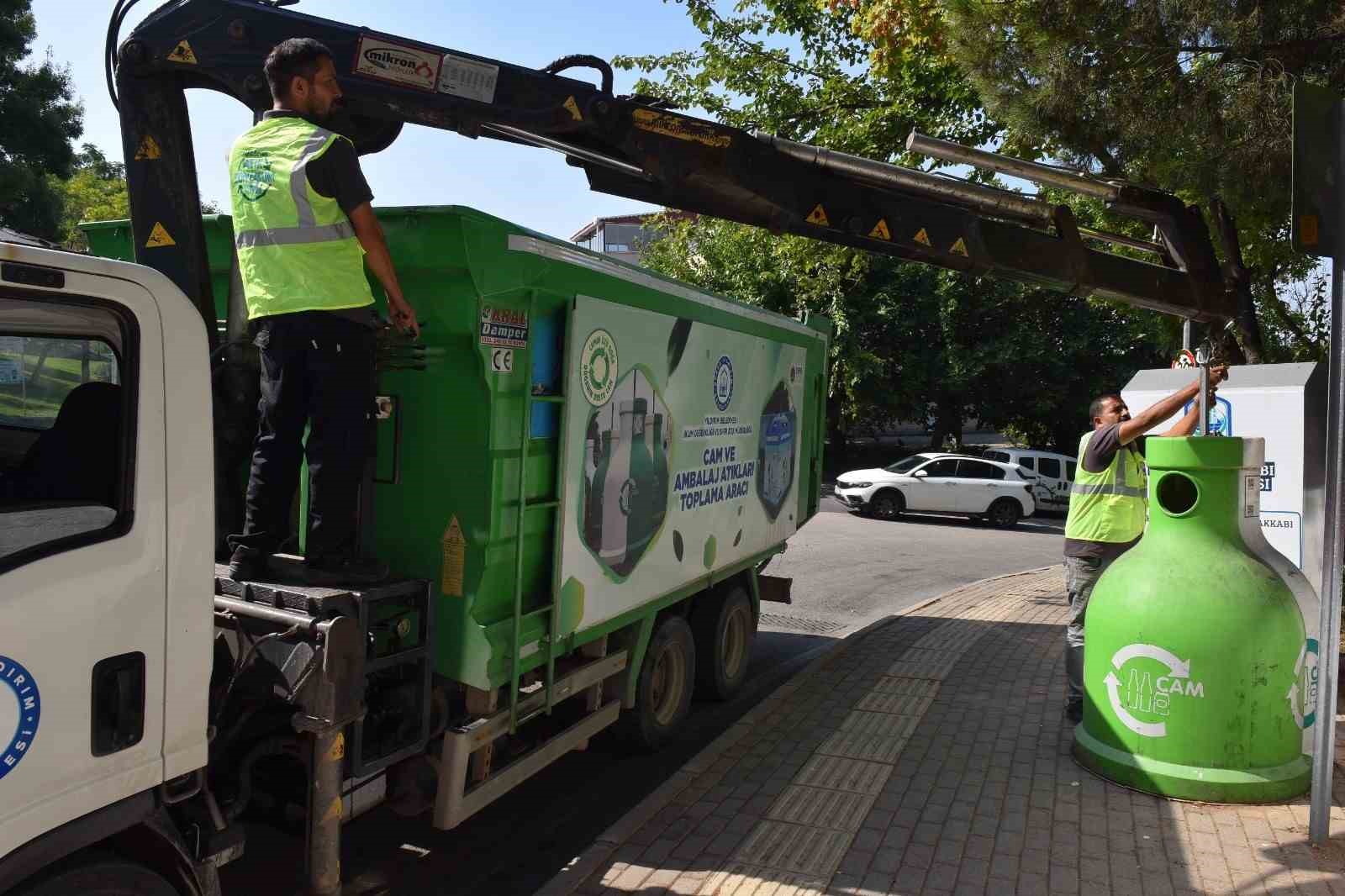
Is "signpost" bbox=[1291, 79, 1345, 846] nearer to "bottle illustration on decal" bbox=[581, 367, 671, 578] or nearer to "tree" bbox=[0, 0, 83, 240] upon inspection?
"bottle illustration on decal" bbox=[581, 367, 671, 578]

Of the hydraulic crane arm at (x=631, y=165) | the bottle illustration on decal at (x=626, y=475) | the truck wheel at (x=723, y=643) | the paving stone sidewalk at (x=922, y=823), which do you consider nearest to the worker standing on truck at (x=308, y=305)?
the hydraulic crane arm at (x=631, y=165)

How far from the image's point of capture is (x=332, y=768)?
3.24 meters

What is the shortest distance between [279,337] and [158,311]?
722mm

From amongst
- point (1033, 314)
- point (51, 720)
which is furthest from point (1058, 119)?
point (1033, 314)

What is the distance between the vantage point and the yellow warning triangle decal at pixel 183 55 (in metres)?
4.23

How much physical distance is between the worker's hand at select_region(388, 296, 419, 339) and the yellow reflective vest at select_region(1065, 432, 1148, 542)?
14.0ft

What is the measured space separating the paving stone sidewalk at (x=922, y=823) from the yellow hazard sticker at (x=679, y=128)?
3.34 m

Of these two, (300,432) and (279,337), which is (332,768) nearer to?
(300,432)

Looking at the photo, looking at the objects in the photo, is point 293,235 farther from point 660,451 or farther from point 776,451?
point 776,451

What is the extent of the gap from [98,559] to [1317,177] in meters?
4.87

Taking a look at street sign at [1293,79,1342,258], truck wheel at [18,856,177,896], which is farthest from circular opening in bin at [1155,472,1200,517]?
truck wheel at [18,856,177,896]

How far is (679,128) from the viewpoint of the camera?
566 cm

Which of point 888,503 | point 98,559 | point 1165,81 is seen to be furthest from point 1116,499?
point 888,503

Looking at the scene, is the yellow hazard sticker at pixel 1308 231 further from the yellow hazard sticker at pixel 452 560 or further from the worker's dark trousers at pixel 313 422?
the worker's dark trousers at pixel 313 422
